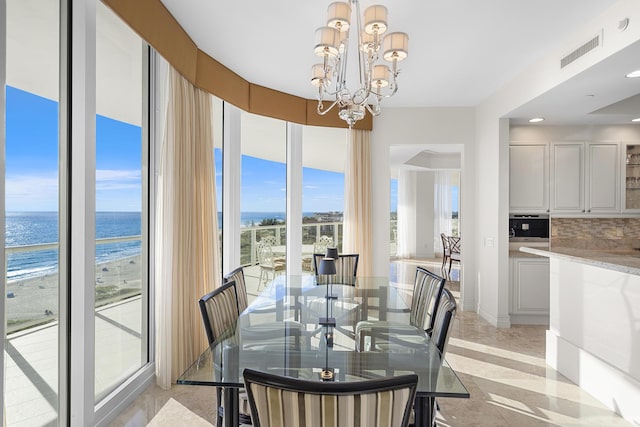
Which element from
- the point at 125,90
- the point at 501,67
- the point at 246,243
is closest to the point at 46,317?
the point at 125,90

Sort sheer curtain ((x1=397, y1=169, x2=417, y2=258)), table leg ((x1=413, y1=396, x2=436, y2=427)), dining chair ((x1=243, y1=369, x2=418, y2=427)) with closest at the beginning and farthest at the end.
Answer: dining chair ((x1=243, y1=369, x2=418, y2=427)) < table leg ((x1=413, y1=396, x2=436, y2=427)) < sheer curtain ((x1=397, y1=169, x2=417, y2=258))

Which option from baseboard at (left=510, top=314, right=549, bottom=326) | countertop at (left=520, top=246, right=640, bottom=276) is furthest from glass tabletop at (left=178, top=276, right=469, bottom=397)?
baseboard at (left=510, top=314, right=549, bottom=326)

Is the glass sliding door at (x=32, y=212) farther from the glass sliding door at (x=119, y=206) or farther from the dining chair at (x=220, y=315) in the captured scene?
the dining chair at (x=220, y=315)

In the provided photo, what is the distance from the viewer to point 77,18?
2.04 metres

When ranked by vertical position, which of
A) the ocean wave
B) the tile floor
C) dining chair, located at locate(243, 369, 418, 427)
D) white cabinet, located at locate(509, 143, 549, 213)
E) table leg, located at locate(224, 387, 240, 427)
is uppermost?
white cabinet, located at locate(509, 143, 549, 213)

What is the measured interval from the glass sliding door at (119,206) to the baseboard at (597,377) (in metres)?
3.49

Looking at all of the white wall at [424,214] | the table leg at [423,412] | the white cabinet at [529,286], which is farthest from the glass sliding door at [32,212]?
the white wall at [424,214]

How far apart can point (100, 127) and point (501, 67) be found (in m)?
3.70

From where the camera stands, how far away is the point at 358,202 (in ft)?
16.3

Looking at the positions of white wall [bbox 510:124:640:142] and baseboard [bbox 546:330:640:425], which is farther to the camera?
white wall [bbox 510:124:640:142]

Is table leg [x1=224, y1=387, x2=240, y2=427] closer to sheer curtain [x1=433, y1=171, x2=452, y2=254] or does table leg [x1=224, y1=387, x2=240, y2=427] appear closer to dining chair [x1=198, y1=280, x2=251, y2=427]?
dining chair [x1=198, y1=280, x2=251, y2=427]

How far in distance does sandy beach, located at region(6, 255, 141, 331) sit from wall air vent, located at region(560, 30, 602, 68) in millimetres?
3877

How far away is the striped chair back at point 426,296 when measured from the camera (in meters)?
2.47

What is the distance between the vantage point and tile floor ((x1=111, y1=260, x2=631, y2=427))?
95.1 inches
